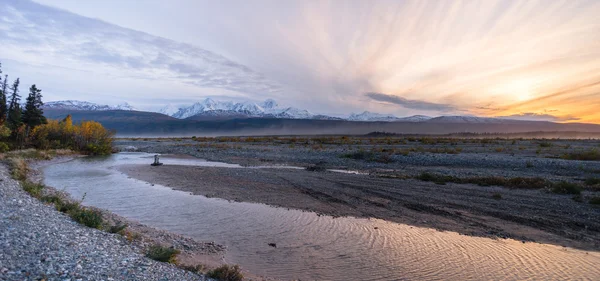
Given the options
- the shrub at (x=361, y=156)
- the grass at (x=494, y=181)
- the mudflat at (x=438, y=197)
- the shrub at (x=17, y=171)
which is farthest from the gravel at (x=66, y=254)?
the shrub at (x=361, y=156)

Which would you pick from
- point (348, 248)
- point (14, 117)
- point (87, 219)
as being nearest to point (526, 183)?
point (348, 248)

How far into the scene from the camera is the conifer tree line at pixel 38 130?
119 ft

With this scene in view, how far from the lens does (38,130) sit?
3925cm

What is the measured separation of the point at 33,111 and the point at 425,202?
47.0 metres

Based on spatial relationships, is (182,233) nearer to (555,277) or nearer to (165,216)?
(165,216)

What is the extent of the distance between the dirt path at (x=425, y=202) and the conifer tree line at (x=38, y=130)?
25.7 meters

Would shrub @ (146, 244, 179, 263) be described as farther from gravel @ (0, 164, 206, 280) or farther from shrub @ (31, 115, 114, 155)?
shrub @ (31, 115, 114, 155)

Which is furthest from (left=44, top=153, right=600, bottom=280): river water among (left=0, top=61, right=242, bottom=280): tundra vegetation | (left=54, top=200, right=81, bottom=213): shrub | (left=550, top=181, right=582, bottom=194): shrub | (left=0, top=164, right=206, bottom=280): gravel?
(left=0, top=61, right=242, bottom=280): tundra vegetation

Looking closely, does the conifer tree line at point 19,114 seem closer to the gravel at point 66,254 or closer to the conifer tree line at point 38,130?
the conifer tree line at point 38,130

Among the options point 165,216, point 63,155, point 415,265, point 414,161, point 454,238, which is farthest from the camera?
point 63,155

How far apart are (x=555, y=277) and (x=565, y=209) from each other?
704 cm

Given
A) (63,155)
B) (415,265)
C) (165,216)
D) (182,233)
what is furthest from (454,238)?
(63,155)

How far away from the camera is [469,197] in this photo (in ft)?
49.6

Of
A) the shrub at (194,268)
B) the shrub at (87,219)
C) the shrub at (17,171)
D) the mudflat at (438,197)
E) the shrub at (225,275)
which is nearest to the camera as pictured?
the shrub at (225,275)
